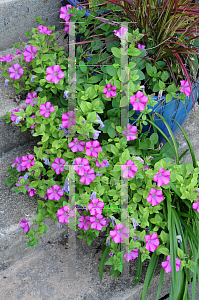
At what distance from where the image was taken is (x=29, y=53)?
131 centimetres

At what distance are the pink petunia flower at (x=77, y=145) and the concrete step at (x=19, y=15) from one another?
0.96 metres

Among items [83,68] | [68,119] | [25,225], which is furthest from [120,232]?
[83,68]

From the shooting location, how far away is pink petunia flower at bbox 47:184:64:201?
1174mm

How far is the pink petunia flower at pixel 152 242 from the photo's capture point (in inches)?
43.9

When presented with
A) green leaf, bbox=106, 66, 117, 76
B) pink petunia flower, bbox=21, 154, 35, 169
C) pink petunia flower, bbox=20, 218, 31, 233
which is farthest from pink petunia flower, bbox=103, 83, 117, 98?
pink petunia flower, bbox=20, 218, 31, 233

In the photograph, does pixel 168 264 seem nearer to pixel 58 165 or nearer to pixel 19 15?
pixel 58 165

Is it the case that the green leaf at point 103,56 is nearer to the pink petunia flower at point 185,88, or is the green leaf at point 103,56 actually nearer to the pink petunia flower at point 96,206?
the pink petunia flower at point 185,88

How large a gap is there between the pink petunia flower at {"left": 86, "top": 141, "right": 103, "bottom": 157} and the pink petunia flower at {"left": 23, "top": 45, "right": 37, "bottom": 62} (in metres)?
0.54

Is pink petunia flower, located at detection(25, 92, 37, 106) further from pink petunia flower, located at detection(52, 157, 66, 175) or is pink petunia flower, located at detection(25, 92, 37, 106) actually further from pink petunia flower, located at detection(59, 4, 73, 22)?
pink petunia flower, located at detection(59, 4, 73, 22)

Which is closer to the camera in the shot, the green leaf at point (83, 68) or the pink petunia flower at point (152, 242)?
the pink petunia flower at point (152, 242)

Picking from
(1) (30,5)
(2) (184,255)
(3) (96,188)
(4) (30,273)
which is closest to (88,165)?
(3) (96,188)

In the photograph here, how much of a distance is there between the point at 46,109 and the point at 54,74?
0.17 meters

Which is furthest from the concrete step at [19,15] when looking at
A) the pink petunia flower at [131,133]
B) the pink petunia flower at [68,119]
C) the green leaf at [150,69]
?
the pink petunia flower at [131,133]

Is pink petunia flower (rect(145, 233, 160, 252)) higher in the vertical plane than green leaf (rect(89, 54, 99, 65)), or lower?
lower
